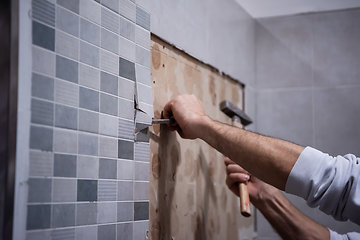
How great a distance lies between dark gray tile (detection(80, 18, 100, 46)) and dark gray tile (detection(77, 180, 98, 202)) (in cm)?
28

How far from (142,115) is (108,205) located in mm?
221

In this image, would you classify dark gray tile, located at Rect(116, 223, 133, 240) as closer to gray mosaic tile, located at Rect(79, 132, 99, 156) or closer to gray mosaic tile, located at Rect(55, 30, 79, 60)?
gray mosaic tile, located at Rect(79, 132, 99, 156)

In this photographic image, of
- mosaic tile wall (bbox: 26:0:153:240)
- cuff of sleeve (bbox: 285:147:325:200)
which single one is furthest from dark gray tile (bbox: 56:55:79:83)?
cuff of sleeve (bbox: 285:147:325:200)

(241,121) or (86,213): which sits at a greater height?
(241,121)

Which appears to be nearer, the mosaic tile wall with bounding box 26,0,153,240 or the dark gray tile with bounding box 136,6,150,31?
the mosaic tile wall with bounding box 26,0,153,240

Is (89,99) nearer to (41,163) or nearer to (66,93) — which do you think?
(66,93)

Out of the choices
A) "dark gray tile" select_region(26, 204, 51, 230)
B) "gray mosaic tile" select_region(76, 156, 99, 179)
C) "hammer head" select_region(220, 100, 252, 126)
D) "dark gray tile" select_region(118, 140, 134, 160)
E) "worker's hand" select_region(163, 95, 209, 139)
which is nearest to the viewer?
"dark gray tile" select_region(26, 204, 51, 230)

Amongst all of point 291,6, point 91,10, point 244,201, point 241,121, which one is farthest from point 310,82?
point 91,10

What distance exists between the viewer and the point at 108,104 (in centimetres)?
73

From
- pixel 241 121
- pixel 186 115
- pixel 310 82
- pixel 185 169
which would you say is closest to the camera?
pixel 186 115

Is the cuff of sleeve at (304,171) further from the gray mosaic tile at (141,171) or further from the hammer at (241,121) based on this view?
the gray mosaic tile at (141,171)

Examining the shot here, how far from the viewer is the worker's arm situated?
730mm

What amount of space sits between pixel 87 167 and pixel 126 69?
0.24 meters

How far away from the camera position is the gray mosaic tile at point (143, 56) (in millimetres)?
831
